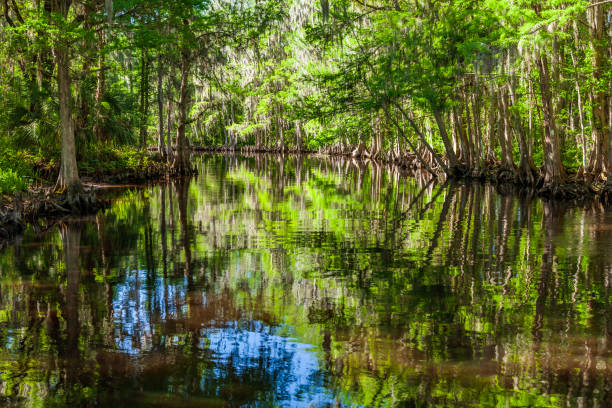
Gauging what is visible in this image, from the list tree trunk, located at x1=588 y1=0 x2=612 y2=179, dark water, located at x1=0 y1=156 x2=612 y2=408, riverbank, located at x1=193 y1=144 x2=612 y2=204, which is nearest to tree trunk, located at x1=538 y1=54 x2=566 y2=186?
riverbank, located at x1=193 y1=144 x2=612 y2=204

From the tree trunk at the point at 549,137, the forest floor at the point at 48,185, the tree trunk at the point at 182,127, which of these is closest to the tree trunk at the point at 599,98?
the tree trunk at the point at 549,137

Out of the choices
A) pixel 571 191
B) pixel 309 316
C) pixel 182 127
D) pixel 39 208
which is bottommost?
pixel 309 316

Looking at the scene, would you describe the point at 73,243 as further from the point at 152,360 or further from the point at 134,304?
the point at 152,360

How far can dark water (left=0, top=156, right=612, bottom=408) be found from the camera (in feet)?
17.3

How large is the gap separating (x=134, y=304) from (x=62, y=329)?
3.84 ft

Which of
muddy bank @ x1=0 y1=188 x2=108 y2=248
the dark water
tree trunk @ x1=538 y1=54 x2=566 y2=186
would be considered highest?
tree trunk @ x1=538 y1=54 x2=566 y2=186

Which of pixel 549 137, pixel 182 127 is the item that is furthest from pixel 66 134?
pixel 549 137

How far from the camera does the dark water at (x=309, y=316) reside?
17.3 feet

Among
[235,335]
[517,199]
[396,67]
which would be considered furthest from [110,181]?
[235,335]

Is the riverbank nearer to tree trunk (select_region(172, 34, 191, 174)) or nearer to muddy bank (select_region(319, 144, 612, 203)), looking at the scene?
muddy bank (select_region(319, 144, 612, 203))

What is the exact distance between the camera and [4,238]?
1299 centimetres

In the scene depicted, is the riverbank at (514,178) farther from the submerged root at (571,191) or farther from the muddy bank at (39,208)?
the muddy bank at (39,208)

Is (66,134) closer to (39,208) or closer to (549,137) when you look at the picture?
(39,208)

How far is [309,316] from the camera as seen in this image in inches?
291
